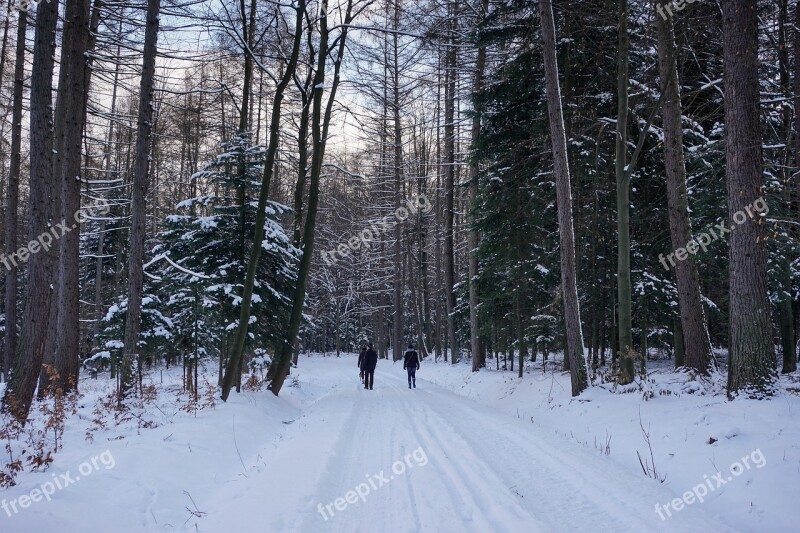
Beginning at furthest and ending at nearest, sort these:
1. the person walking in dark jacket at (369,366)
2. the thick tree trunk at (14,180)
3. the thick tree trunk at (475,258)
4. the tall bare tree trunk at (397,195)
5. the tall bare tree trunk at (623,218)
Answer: the tall bare tree trunk at (397,195) < the person walking in dark jacket at (369,366) < the thick tree trunk at (475,258) < the thick tree trunk at (14,180) < the tall bare tree trunk at (623,218)

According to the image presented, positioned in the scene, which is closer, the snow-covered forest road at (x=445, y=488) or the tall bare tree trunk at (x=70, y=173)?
the snow-covered forest road at (x=445, y=488)

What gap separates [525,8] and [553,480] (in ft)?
39.6

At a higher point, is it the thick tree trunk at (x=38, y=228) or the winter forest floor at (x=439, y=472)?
the thick tree trunk at (x=38, y=228)

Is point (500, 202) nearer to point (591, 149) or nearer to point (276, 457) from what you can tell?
point (591, 149)

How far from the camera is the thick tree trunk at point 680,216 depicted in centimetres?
934

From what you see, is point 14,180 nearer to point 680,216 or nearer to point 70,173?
point 70,173

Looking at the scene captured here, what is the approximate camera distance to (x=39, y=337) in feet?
24.3

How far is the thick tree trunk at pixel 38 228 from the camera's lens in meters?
7.26

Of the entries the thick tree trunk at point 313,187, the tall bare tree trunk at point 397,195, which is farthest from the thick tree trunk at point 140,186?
the tall bare tree trunk at point 397,195

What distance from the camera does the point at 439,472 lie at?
5.49 metres

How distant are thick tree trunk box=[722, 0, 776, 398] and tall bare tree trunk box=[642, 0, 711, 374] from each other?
8.69ft

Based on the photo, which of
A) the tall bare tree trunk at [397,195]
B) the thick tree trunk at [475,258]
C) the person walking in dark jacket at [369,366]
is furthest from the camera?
the tall bare tree trunk at [397,195]

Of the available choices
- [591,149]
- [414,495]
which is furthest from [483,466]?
[591,149]

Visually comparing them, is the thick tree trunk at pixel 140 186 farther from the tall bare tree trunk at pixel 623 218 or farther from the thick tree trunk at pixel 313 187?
the tall bare tree trunk at pixel 623 218
